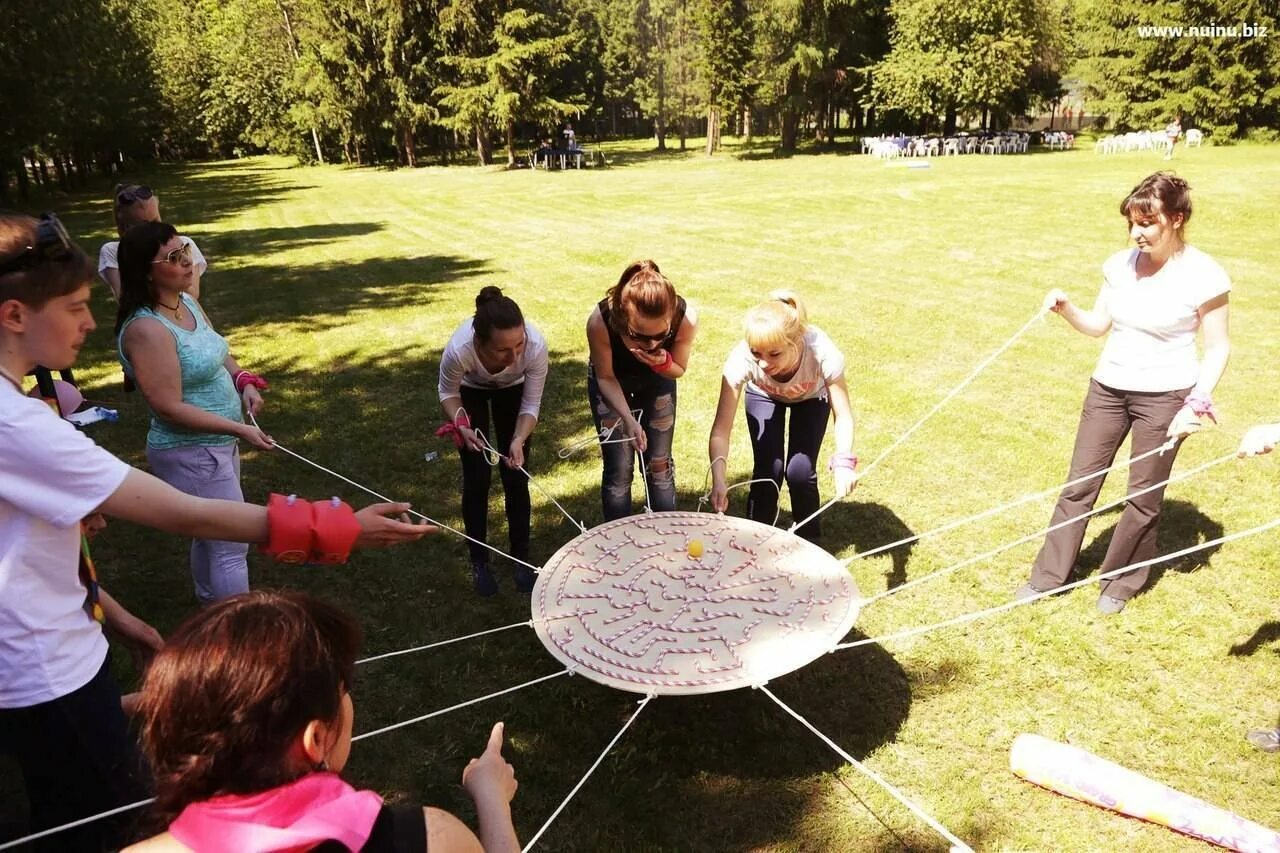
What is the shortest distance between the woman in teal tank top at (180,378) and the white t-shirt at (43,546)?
3.07 feet

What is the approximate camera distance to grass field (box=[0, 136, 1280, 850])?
2801 millimetres

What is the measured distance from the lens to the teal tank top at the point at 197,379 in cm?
281

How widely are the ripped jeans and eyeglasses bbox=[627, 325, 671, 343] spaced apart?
30 cm

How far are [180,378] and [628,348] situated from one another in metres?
1.72

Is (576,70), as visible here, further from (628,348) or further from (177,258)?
(177,258)

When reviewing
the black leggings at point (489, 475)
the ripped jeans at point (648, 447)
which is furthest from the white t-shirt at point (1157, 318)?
the black leggings at point (489, 475)

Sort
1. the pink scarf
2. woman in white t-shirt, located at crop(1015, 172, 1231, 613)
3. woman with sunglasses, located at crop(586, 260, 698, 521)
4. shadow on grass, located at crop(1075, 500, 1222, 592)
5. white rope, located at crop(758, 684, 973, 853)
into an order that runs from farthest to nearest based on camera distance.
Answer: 1. shadow on grass, located at crop(1075, 500, 1222, 592)
2. woman with sunglasses, located at crop(586, 260, 698, 521)
3. woman in white t-shirt, located at crop(1015, 172, 1231, 613)
4. white rope, located at crop(758, 684, 973, 853)
5. the pink scarf

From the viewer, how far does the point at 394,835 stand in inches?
46.4

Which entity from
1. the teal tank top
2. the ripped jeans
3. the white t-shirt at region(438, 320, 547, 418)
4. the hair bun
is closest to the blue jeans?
the ripped jeans

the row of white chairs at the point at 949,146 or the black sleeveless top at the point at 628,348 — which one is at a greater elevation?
the row of white chairs at the point at 949,146

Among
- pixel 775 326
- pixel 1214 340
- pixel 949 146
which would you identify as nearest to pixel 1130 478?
pixel 1214 340

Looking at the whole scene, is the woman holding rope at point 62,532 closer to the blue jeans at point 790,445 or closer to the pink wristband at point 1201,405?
the blue jeans at point 790,445

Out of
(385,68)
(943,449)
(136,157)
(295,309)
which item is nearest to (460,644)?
(943,449)

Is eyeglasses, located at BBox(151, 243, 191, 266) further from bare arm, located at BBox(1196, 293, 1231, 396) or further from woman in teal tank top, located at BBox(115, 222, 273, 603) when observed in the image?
bare arm, located at BBox(1196, 293, 1231, 396)
